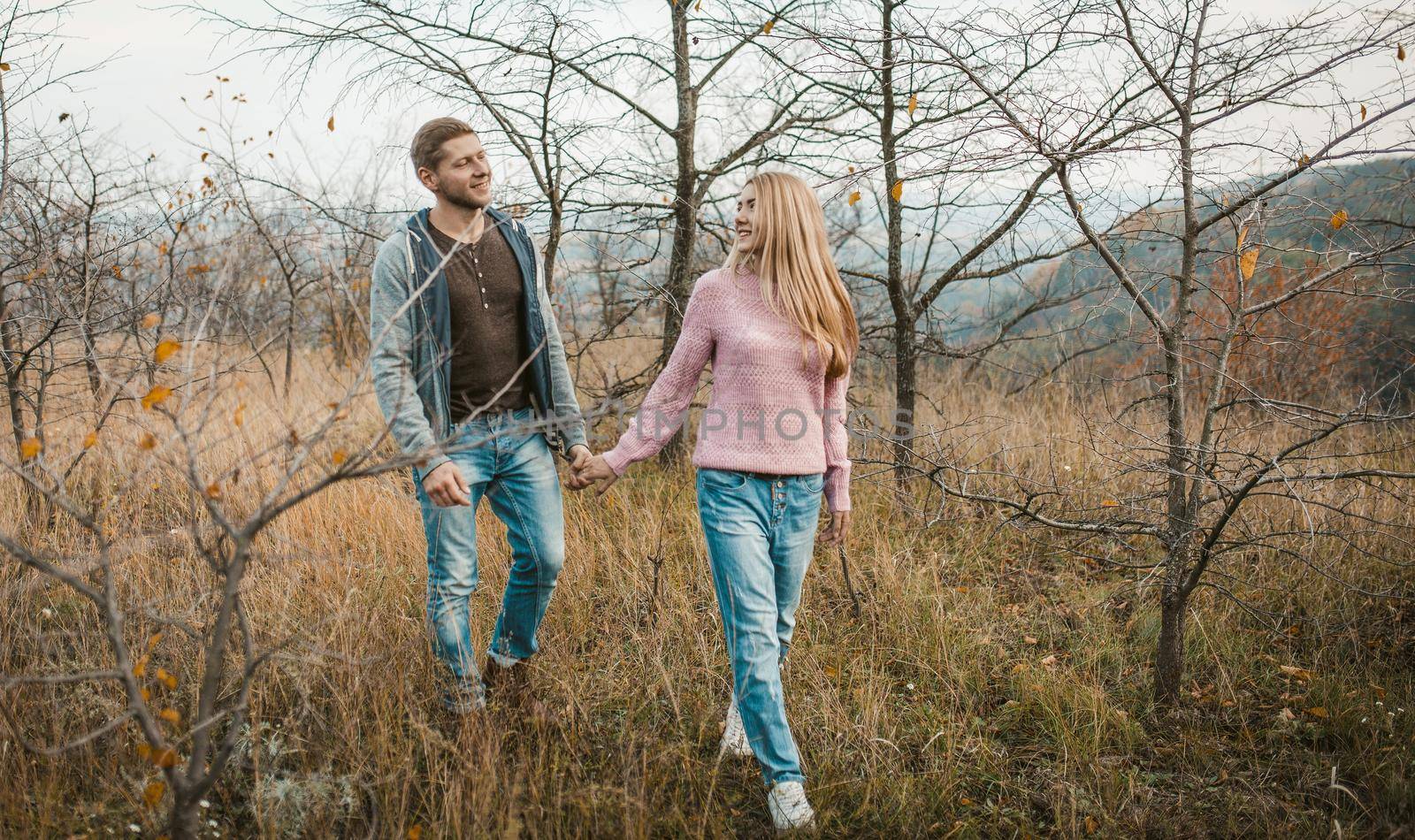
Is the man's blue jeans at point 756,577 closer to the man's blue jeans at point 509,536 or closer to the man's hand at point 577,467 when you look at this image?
the man's hand at point 577,467

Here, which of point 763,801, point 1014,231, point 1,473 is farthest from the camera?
point 1,473

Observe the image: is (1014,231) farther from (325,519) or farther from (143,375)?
(143,375)

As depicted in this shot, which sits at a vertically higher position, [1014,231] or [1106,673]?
[1014,231]

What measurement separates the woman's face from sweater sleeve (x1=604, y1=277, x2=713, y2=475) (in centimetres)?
17

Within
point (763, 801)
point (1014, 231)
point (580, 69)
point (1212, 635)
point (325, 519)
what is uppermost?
point (580, 69)

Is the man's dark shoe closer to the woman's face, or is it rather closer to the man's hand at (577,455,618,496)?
the man's hand at (577,455,618,496)

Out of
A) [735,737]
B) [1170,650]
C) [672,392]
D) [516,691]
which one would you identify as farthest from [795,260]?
[1170,650]

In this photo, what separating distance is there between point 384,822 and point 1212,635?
3226 mm

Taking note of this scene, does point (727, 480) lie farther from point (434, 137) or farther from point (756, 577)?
point (434, 137)

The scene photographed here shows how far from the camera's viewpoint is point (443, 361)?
2.61 metres

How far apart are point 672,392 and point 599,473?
1.18 ft

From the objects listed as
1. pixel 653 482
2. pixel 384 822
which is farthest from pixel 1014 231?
pixel 384 822

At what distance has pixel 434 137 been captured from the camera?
2.70m

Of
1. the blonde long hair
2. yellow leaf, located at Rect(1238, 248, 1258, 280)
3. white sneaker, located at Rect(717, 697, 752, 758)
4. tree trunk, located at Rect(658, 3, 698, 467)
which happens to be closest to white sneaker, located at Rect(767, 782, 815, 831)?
white sneaker, located at Rect(717, 697, 752, 758)
